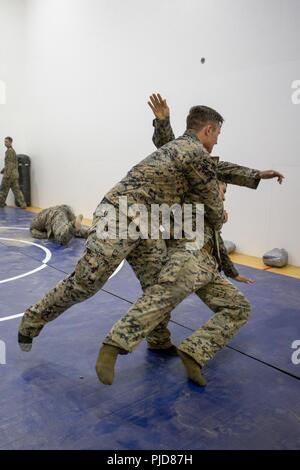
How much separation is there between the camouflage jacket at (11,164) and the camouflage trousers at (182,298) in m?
7.77

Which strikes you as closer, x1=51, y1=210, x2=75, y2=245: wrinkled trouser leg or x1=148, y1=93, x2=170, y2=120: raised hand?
x1=148, y1=93, x2=170, y2=120: raised hand

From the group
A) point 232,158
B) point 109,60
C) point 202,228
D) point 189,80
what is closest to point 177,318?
point 202,228

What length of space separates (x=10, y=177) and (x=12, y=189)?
0.31 meters

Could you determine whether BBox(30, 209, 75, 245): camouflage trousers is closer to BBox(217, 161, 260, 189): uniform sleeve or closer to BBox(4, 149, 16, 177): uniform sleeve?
BBox(217, 161, 260, 189): uniform sleeve

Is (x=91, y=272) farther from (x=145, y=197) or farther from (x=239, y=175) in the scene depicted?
(x=239, y=175)

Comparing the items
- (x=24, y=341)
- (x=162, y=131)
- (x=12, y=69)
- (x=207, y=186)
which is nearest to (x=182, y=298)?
(x=207, y=186)

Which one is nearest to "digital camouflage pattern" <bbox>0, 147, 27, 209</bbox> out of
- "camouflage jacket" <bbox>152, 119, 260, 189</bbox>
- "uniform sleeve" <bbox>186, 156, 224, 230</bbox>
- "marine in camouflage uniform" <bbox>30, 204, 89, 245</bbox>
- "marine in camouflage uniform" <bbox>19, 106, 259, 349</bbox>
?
"marine in camouflage uniform" <bbox>30, 204, 89, 245</bbox>

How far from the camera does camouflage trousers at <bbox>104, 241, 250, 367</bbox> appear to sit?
2.11 meters

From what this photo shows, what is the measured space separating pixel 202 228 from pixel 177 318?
1.10m

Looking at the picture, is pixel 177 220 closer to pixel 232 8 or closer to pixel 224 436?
pixel 224 436

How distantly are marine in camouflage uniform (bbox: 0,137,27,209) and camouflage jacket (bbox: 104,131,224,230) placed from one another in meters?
7.78

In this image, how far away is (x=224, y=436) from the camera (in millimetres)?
1903

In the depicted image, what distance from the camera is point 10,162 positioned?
30.9 ft

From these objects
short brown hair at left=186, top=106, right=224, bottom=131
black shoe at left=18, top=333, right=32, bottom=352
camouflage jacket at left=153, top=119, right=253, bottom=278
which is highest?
short brown hair at left=186, top=106, right=224, bottom=131
